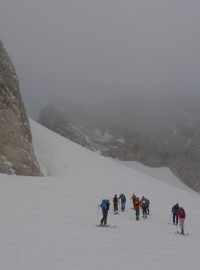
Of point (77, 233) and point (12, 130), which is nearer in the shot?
point (77, 233)

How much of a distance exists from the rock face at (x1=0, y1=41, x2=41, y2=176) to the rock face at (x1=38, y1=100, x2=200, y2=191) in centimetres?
8969

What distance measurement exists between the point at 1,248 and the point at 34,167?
25038mm

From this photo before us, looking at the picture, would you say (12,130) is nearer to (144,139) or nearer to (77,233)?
(77,233)

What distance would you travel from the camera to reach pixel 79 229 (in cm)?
1591

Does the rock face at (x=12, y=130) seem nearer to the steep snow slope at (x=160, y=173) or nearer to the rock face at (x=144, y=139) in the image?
the steep snow slope at (x=160, y=173)

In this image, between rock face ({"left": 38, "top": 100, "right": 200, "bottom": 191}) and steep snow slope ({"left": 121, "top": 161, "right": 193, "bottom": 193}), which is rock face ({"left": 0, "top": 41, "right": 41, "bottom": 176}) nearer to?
steep snow slope ({"left": 121, "top": 161, "right": 193, "bottom": 193})

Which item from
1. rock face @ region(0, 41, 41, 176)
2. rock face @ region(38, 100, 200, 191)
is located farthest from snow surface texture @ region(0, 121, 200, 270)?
rock face @ region(38, 100, 200, 191)

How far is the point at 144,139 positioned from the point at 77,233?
423 ft

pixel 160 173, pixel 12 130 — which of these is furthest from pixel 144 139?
pixel 12 130

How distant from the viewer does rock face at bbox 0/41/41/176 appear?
1371 inches

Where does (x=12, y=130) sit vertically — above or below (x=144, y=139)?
below

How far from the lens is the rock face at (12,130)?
1371 inches

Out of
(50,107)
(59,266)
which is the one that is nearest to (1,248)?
(59,266)

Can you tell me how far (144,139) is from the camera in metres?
143
